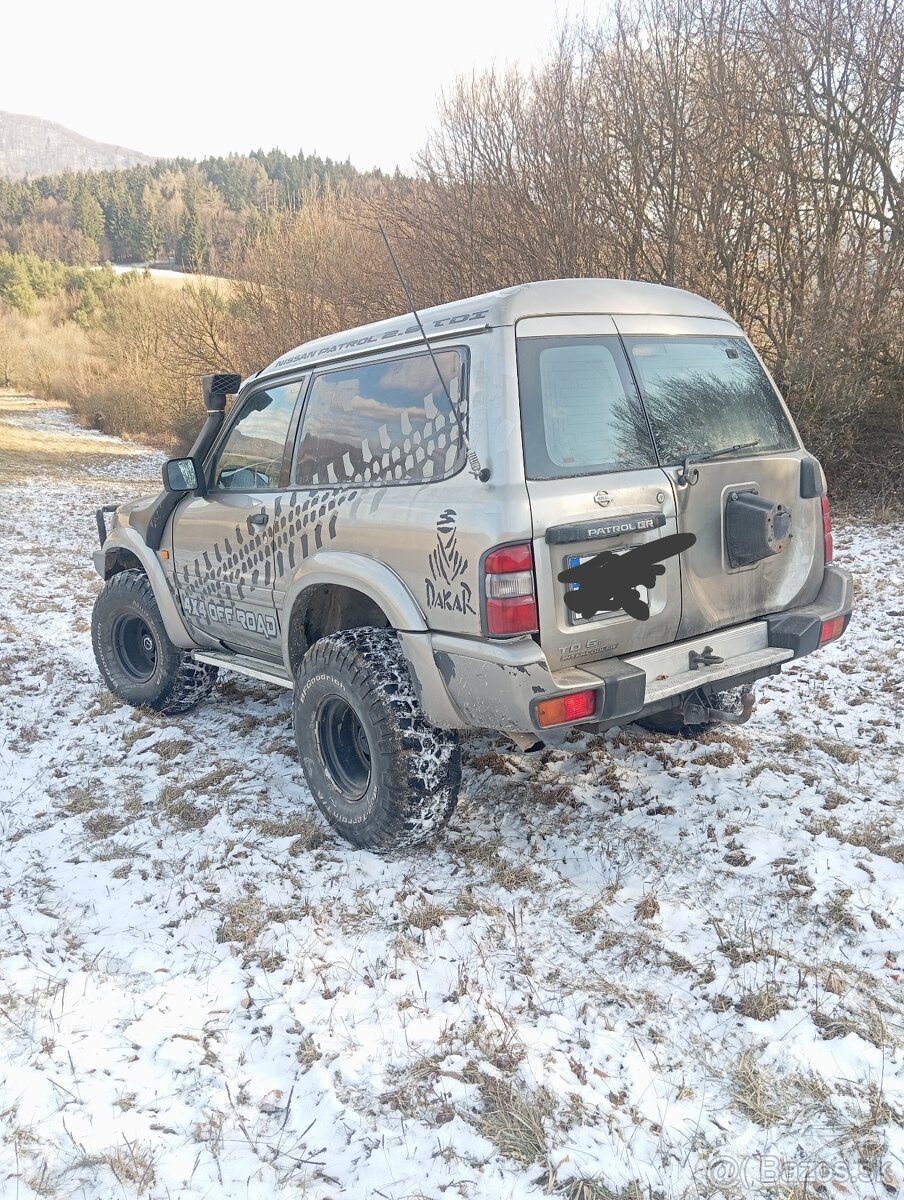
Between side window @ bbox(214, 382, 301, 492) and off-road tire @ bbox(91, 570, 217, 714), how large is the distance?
103 cm

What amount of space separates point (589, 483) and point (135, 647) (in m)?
3.61

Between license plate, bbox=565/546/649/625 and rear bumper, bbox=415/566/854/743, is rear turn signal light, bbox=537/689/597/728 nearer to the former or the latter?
rear bumper, bbox=415/566/854/743

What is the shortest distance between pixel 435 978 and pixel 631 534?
1.63m

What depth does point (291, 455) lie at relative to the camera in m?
3.90

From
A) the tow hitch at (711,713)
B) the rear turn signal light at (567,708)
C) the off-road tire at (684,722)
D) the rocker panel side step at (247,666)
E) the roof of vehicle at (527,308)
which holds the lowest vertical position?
the off-road tire at (684,722)

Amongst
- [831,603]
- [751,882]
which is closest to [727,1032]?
[751,882]

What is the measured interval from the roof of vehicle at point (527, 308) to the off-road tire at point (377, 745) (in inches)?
47.4

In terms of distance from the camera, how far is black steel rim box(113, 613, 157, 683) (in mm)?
5301

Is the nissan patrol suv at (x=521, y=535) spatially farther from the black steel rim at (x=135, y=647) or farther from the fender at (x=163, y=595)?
the black steel rim at (x=135, y=647)

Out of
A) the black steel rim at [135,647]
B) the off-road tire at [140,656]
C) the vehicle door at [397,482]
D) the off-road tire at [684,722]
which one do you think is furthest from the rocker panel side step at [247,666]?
the off-road tire at [684,722]

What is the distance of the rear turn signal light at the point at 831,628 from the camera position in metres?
3.45

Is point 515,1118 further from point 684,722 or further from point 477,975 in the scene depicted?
point 684,722

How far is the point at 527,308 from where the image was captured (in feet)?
9.88

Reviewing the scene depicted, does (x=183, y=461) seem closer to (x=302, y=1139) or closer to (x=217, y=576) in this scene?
(x=217, y=576)
